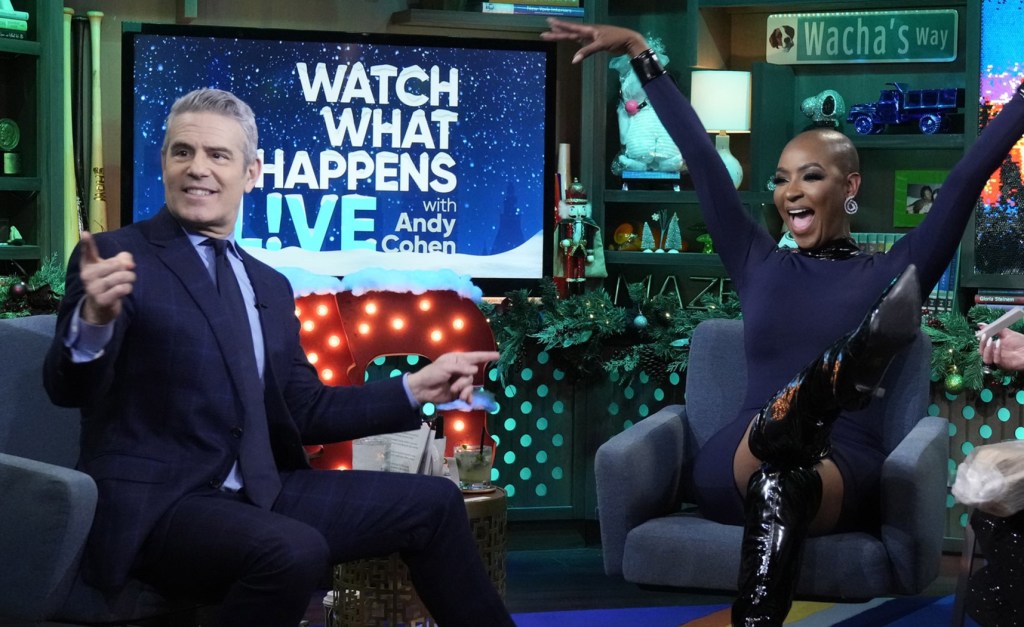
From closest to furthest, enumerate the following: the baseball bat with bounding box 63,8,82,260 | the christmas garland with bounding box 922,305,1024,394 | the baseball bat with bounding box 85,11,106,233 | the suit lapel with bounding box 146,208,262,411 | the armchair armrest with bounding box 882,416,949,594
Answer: the suit lapel with bounding box 146,208,262,411
the armchair armrest with bounding box 882,416,949,594
the christmas garland with bounding box 922,305,1024,394
the baseball bat with bounding box 63,8,82,260
the baseball bat with bounding box 85,11,106,233

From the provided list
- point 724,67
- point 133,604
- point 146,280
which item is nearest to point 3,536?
point 133,604

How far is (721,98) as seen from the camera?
498 centimetres

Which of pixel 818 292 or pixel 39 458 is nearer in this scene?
pixel 39 458

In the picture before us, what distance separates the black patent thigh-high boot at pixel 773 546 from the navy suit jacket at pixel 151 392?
0.95 m

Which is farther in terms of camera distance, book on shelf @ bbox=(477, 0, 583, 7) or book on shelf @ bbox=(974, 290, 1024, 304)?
book on shelf @ bbox=(477, 0, 583, 7)

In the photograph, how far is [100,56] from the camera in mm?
4855

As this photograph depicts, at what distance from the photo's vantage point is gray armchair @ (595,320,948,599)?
2.72 metres

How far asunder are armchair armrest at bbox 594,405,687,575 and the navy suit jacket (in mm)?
762

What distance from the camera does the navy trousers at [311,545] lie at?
2.24 metres

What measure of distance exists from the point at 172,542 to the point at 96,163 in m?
2.78

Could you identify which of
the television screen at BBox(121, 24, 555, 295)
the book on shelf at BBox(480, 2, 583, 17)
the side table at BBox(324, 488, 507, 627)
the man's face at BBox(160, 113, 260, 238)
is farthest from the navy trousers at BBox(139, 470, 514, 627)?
the book on shelf at BBox(480, 2, 583, 17)

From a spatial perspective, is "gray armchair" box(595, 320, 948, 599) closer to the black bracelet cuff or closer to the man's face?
the black bracelet cuff

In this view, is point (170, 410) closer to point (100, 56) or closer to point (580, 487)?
point (580, 487)

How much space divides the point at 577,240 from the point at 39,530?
2952 millimetres
